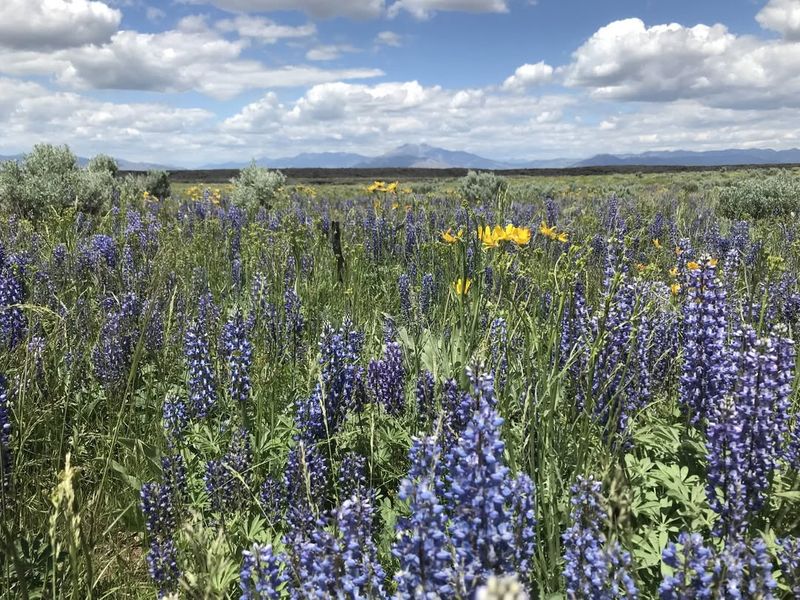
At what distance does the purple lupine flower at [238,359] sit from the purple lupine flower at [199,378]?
0.13 meters

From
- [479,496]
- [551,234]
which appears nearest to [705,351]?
[479,496]

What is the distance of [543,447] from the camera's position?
218cm

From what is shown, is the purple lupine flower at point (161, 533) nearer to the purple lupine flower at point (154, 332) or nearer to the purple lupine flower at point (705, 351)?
the purple lupine flower at point (154, 332)

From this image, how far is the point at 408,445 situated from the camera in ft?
9.71

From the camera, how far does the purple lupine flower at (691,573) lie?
1349mm

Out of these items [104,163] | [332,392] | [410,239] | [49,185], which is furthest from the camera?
[104,163]

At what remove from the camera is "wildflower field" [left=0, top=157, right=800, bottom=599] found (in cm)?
141

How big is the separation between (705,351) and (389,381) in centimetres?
161

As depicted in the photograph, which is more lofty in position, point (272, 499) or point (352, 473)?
point (352, 473)

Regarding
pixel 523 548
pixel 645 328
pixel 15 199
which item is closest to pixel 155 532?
pixel 523 548

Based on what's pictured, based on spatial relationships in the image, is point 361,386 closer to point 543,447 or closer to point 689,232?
point 543,447

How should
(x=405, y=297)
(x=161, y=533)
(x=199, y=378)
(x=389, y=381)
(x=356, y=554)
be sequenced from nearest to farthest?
(x=356, y=554) < (x=161, y=533) < (x=199, y=378) < (x=389, y=381) < (x=405, y=297)

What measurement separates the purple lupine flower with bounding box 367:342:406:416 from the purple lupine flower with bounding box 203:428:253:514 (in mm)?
851

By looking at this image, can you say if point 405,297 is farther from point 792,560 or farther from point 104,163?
point 104,163
